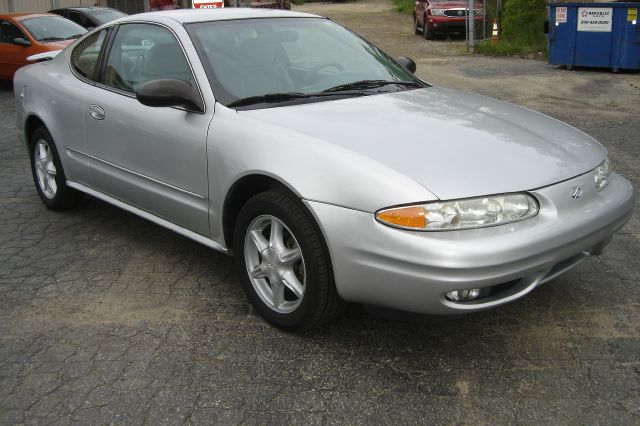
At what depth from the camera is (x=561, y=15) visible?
47.6 feet

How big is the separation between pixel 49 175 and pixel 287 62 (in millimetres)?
2424

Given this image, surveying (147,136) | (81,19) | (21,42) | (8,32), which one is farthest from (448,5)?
(147,136)

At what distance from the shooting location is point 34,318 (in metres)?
3.86

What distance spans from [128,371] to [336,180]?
1296 millimetres

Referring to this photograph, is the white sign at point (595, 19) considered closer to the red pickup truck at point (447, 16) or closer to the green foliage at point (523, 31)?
the green foliage at point (523, 31)

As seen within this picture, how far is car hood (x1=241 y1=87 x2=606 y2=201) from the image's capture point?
3.12 meters

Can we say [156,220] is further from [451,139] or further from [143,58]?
[451,139]

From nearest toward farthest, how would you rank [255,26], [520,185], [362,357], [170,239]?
1. [520,185]
2. [362,357]
3. [255,26]
4. [170,239]

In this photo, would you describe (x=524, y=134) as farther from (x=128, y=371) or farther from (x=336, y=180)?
(x=128, y=371)

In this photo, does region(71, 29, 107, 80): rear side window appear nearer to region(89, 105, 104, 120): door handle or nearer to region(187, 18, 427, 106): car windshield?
region(89, 105, 104, 120): door handle

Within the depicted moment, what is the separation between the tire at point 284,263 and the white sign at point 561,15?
12.6 meters

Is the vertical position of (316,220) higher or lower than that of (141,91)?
lower

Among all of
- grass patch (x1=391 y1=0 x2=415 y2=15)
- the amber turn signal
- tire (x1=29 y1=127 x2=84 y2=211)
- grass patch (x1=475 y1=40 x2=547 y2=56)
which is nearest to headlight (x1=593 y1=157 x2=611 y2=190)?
the amber turn signal

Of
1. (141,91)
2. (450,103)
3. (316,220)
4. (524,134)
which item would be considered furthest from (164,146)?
(524,134)
